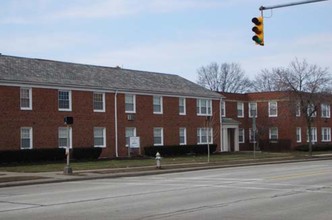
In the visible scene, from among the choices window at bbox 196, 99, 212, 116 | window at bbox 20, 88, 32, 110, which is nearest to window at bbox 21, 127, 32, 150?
window at bbox 20, 88, 32, 110

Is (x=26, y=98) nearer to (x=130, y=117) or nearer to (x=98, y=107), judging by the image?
(x=98, y=107)

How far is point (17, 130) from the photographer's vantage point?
37000mm

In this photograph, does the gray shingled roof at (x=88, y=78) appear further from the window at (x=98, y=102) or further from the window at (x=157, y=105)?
the window at (x=98, y=102)

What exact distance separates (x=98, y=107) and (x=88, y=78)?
246 cm

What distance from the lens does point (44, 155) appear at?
37375 mm

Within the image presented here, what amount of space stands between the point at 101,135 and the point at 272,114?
26.7m

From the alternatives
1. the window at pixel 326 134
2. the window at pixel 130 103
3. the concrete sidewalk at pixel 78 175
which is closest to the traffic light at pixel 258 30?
the concrete sidewalk at pixel 78 175

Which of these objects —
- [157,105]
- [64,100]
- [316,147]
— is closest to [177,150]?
[157,105]

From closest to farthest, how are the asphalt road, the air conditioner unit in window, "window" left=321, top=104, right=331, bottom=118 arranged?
the asphalt road → the air conditioner unit in window → "window" left=321, top=104, right=331, bottom=118

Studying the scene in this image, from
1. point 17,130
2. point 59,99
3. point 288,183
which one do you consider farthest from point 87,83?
point 288,183

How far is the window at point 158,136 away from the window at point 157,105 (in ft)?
5.17

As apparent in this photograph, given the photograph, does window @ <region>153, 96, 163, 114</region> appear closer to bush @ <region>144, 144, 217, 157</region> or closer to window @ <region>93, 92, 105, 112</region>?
bush @ <region>144, 144, 217, 157</region>

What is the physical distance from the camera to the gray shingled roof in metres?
38.1

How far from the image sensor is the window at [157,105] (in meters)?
47.0
